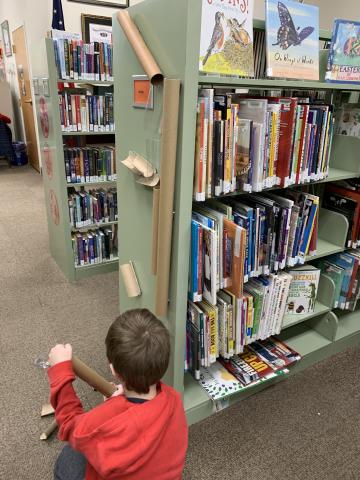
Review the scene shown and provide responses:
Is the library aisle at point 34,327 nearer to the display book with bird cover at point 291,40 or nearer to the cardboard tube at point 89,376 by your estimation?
the cardboard tube at point 89,376

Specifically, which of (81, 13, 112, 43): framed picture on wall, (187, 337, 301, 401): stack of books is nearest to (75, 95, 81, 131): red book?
(187, 337, 301, 401): stack of books

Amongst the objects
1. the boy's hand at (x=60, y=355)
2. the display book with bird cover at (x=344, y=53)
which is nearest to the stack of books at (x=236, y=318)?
the boy's hand at (x=60, y=355)

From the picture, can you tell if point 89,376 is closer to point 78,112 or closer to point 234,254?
point 234,254

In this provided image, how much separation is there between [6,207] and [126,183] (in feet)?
11.0

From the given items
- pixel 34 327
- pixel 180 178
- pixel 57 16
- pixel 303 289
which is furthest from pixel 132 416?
pixel 57 16

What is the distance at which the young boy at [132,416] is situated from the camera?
2.74ft

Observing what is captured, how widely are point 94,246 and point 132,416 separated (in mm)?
2166

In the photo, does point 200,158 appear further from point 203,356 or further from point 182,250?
point 203,356

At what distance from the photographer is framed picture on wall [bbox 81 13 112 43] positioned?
449 centimetres

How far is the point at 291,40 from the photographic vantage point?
1.36 meters

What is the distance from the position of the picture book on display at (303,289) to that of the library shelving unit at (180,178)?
0.05 m

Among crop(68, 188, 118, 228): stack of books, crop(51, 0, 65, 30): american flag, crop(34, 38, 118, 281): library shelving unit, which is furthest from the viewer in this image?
crop(51, 0, 65, 30): american flag

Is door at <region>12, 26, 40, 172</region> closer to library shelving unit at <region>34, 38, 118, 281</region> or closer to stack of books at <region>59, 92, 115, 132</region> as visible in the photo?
library shelving unit at <region>34, 38, 118, 281</region>

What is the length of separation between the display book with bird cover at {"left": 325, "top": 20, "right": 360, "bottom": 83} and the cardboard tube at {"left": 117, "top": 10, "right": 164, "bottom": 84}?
779mm
